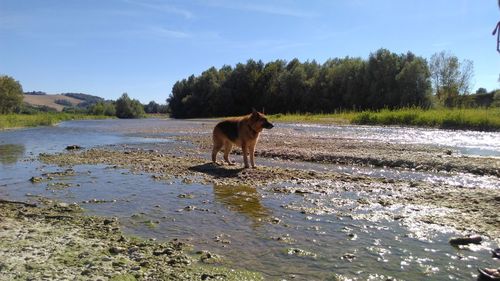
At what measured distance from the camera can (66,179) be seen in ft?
34.4

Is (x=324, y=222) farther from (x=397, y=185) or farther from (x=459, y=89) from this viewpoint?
(x=459, y=89)

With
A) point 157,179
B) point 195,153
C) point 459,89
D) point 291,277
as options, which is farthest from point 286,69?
point 291,277

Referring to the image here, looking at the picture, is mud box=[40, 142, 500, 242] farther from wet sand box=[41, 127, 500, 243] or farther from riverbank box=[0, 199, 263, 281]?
riverbank box=[0, 199, 263, 281]

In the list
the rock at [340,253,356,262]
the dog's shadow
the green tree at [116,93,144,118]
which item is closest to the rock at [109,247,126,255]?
the rock at [340,253,356,262]

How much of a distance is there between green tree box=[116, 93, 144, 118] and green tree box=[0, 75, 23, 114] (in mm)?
57504

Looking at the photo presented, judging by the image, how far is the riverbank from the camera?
4.29 m

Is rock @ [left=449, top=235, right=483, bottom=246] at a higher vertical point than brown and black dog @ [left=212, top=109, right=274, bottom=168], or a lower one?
lower

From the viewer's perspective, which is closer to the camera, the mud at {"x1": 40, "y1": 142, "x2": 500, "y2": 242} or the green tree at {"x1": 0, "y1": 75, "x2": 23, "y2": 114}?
the mud at {"x1": 40, "y1": 142, "x2": 500, "y2": 242}

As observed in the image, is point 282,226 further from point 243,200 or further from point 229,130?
point 229,130

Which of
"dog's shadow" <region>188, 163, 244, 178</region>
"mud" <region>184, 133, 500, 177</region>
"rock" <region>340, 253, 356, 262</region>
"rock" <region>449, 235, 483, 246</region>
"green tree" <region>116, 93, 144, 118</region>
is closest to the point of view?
"rock" <region>340, 253, 356, 262</region>

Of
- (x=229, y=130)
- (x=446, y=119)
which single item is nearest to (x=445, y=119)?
(x=446, y=119)

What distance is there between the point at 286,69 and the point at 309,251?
8253 cm

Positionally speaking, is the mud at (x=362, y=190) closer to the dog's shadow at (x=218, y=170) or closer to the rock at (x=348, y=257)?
the dog's shadow at (x=218, y=170)

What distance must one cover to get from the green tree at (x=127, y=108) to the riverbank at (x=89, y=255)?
13967 centimetres
